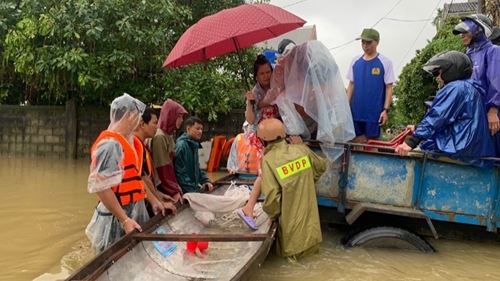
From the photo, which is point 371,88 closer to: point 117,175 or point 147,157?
point 147,157

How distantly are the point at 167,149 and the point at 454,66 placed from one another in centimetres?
290

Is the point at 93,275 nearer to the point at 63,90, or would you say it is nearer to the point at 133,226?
the point at 133,226

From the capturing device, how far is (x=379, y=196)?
4.20 metres

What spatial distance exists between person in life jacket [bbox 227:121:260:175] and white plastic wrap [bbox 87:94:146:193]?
3134mm

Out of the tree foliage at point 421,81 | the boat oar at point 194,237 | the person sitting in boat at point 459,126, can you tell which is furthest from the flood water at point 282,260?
the tree foliage at point 421,81

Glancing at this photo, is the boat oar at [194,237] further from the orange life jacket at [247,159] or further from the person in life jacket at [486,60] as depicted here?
the orange life jacket at [247,159]

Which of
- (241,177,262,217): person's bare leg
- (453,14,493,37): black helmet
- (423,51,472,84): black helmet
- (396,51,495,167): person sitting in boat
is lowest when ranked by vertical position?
(241,177,262,217): person's bare leg

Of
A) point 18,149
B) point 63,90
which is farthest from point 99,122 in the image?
point 18,149

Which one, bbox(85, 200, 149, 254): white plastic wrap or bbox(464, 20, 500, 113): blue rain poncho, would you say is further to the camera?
bbox(464, 20, 500, 113): blue rain poncho

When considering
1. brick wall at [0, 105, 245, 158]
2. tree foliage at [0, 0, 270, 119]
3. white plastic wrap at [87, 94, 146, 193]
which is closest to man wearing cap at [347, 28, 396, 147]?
white plastic wrap at [87, 94, 146, 193]

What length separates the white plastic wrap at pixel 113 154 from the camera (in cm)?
296

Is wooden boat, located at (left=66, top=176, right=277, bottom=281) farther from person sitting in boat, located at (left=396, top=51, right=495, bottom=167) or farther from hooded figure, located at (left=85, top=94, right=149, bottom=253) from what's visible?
person sitting in boat, located at (left=396, top=51, right=495, bottom=167)

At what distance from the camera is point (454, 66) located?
13.4ft

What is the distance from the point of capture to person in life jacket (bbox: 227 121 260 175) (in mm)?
6469
